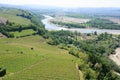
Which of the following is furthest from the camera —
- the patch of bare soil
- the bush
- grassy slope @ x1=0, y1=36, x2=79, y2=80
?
the patch of bare soil

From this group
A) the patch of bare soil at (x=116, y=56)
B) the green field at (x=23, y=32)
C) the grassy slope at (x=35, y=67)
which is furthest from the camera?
the green field at (x=23, y=32)

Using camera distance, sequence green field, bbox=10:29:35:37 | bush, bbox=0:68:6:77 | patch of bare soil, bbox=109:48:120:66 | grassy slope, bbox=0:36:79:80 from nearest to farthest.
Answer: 1. bush, bbox=0:68:6:77
2. grassy slope, bbox=0:36:79:80
3. patch of bare soil, bbox=109:48:120:66
4. green field, bbox=10:29:35:37

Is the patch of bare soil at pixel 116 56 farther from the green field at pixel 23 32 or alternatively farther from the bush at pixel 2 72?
the bush at pixel 2 72

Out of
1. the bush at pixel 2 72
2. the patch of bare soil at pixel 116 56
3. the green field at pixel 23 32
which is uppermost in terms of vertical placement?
the bush at pixel 2 72

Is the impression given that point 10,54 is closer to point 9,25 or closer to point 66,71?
point 66,71

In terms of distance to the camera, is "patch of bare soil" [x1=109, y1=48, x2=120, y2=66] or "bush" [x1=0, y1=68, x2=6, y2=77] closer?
"bush" [x1=0, y1=68, x2=6, y2=77]

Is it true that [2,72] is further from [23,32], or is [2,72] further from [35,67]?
[23,32]

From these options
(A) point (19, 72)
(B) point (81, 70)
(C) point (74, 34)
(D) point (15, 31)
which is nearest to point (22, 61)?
(A) point (19, 72)

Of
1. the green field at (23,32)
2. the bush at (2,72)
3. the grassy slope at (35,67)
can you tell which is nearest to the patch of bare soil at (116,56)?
the green field at (23,32)

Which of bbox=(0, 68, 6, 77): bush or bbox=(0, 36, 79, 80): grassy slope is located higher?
bbox=(0, 68, 6, 77): bush

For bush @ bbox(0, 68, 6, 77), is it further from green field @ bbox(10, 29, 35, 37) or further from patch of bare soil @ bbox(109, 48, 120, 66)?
patch of bare soil @ bbox(109, 48, 120, 66)

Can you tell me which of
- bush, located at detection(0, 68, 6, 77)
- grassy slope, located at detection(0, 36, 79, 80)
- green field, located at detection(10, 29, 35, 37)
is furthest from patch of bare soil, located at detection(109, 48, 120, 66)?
bush, located at detection(0, 68, 6, 77)
